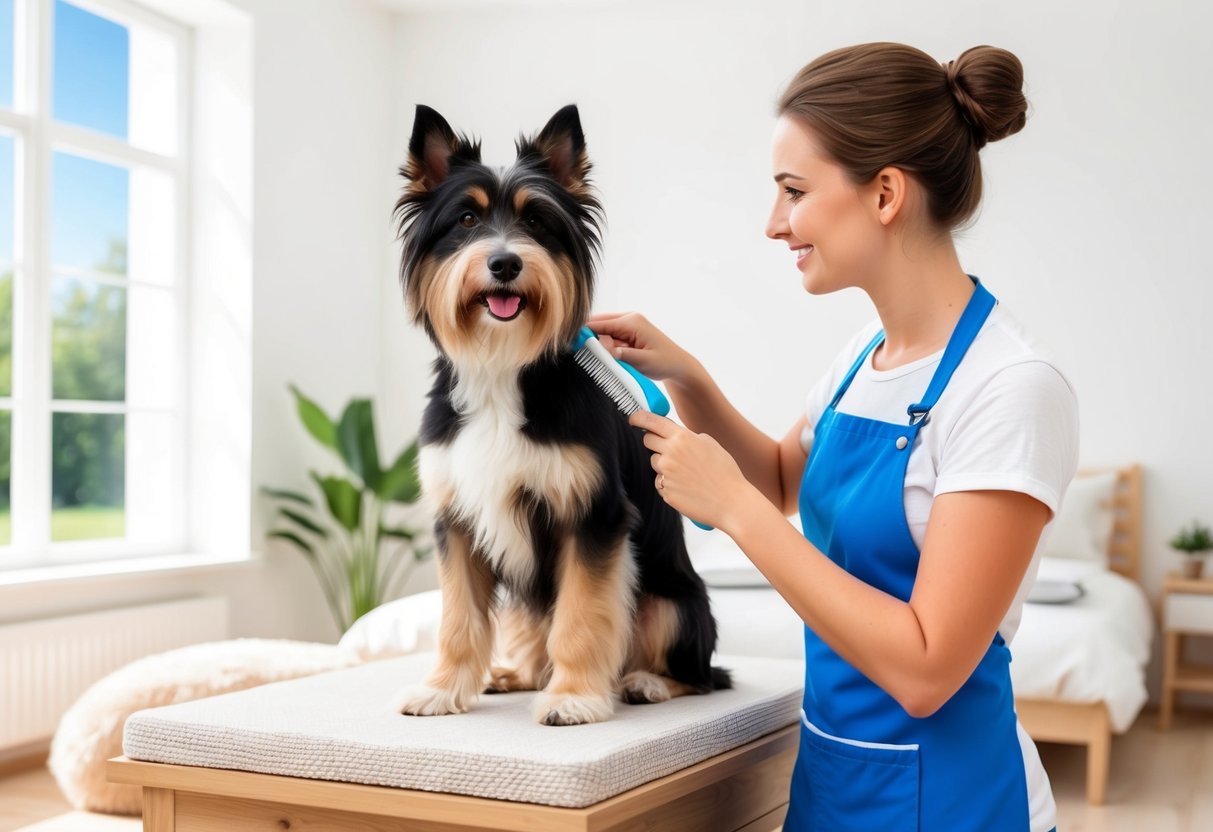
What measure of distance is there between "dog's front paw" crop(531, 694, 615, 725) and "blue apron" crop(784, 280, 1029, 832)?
27cm

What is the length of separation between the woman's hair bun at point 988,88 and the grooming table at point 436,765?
31.6 inches

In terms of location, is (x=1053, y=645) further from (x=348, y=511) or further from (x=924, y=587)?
(x=348, y=511)

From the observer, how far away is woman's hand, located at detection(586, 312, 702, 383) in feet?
5.32

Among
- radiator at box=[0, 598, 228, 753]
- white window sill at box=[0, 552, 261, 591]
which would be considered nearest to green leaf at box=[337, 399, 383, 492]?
white window sill at box=[0, 552, 261, 591]

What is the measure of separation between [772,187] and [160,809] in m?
4.77

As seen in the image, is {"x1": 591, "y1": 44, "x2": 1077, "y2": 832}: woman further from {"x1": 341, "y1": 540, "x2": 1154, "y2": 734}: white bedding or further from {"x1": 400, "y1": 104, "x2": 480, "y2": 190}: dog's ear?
{"x1": 341, "y1": 540, "x2": 1154, "y2": 734}: white bedding

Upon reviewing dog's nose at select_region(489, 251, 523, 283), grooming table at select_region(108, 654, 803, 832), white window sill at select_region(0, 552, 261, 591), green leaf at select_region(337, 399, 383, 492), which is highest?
dog's nose at select_region(489, 251, 523, 283)

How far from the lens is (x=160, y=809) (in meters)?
1.35

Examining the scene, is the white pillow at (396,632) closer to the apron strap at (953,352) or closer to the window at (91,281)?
the window at (91,281)

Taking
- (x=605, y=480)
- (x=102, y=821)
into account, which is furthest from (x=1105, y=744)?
(x=102, y=821)

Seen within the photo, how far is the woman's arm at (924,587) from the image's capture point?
1169 mm

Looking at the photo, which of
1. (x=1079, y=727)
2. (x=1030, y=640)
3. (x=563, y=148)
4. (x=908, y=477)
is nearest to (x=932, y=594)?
(x=908, y=477)

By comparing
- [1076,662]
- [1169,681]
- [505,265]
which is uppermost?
[505,265]

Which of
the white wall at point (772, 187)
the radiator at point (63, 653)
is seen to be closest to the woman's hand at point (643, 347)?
the radiator at point (63, 653)
